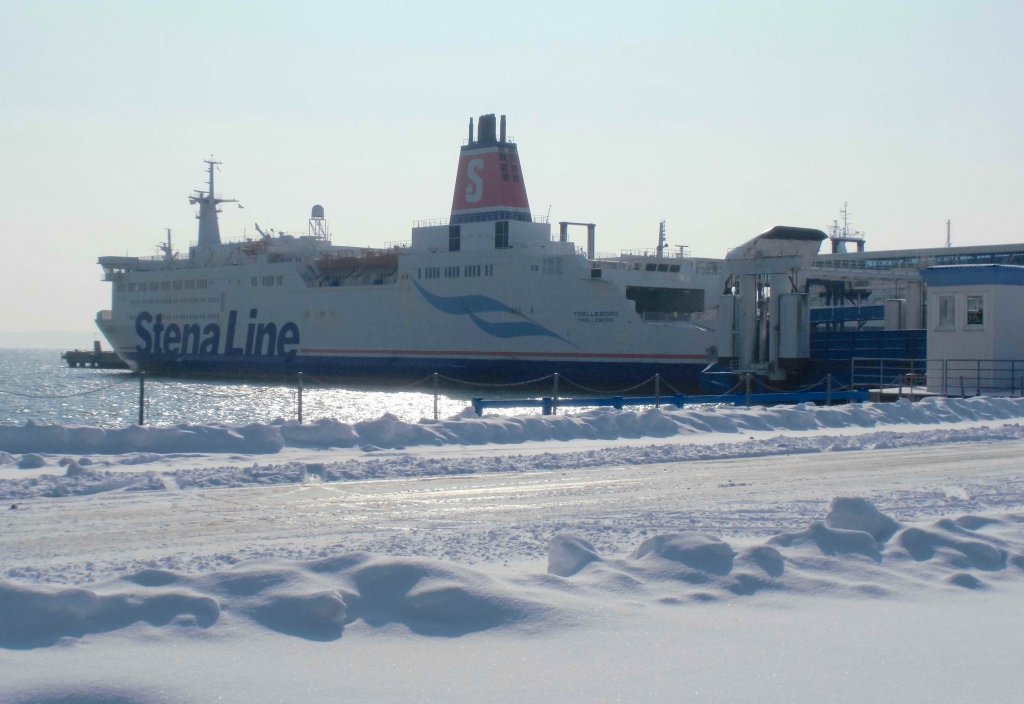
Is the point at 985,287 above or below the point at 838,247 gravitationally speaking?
below

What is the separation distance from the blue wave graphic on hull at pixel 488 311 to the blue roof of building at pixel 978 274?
17739 millimetres

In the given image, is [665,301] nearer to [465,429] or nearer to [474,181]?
[474,181]

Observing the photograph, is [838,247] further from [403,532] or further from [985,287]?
[403,532]

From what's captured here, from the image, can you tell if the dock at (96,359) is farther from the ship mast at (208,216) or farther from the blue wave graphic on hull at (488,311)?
the blue wave graphic on hull at (488,311)

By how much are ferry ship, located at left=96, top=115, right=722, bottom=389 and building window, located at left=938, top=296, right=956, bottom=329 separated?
1426 cm

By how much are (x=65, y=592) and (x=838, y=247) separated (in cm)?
7581

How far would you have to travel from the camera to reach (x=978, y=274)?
24312mm

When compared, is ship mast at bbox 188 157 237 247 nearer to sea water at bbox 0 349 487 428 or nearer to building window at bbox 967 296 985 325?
sea water at bbox 0 349 487 428

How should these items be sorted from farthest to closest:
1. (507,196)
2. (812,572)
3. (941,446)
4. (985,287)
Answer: (507,196) < (985,287) < (941,446) < (812,572)

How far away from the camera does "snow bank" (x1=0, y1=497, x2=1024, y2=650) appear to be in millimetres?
4840

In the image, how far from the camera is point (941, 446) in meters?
14.6

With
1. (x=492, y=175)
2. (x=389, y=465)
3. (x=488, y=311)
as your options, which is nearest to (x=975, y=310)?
(x=389, y=465)

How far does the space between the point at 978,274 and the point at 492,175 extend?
23923 mm

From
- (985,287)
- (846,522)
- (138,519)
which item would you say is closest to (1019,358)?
(985,287)
